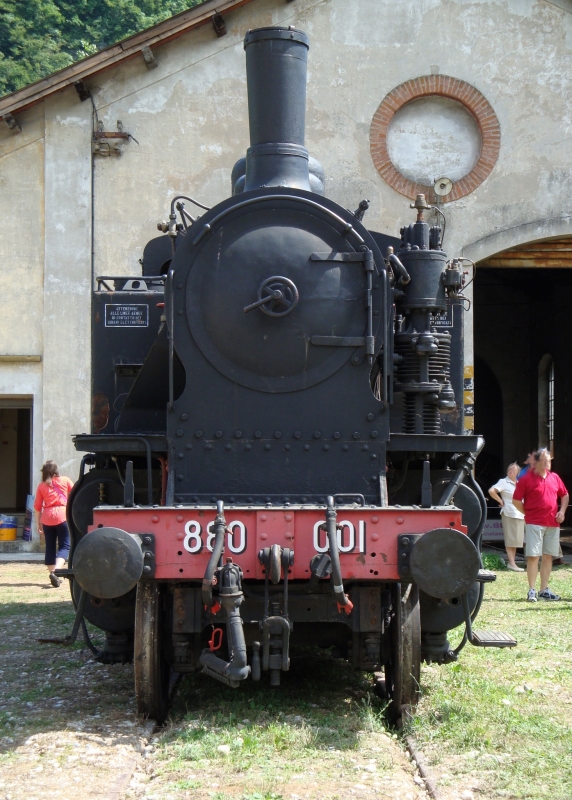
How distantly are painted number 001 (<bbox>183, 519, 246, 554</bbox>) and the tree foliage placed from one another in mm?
27270

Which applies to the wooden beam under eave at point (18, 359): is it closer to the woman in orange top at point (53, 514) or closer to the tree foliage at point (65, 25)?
the woman in orange top at point (53, 514)

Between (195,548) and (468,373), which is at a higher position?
(468,373)

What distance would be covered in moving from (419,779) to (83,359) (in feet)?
31.6

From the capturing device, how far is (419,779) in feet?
14.8

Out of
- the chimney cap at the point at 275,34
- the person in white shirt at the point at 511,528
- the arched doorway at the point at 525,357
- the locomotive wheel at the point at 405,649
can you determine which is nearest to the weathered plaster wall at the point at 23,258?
the person in white shirt at the point at 511,528

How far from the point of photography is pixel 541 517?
1084cm

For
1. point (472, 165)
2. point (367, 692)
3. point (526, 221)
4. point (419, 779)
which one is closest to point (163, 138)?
point (472, 165)

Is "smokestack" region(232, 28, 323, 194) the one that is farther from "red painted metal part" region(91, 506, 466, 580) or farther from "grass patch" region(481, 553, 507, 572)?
"grass patch" region(481, 553, 507, 572)

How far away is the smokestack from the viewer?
19.7ft

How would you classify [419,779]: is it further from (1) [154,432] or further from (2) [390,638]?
(1) [154,432]

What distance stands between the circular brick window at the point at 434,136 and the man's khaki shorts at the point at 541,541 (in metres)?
4.80

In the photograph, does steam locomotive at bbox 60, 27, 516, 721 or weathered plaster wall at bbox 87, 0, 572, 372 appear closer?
steam locomotive at bbox 60, 27, 516, 721

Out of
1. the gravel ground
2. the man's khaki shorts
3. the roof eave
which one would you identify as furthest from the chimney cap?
the roof eave

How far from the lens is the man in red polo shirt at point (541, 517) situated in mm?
10633
